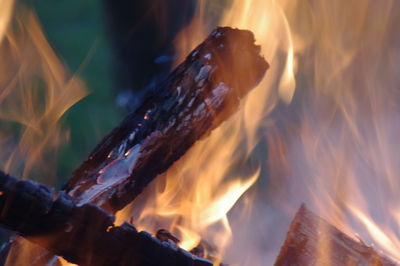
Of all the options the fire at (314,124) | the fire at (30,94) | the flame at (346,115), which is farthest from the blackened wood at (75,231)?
the flame at (346,115)

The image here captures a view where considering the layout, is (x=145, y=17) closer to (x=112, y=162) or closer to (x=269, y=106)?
(x=269, y=106)

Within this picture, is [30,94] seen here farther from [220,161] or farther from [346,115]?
[346,115]

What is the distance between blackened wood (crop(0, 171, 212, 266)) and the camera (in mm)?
1448

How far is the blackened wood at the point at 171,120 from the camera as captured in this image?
95.9 inches

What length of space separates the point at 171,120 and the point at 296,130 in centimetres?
192

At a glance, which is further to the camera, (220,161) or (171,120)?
(220,161)

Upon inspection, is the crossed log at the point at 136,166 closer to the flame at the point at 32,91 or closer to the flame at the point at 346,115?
the flame at the point at 32,91

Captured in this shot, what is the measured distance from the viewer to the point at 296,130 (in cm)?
415

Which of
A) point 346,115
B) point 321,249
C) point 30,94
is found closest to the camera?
point 321,249

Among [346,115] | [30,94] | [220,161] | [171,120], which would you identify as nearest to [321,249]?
[171,120]

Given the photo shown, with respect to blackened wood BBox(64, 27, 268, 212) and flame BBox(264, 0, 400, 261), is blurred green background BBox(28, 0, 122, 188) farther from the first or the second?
flame BBox(264, 0, 400, 261)

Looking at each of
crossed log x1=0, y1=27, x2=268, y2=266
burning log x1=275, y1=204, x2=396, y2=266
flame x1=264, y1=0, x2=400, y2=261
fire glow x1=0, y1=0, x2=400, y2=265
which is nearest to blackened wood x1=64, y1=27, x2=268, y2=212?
crossed log x1=0, y1=27, x2=268, y2=266

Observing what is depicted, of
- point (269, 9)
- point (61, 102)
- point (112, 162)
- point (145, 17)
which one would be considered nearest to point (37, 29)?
point (61, 102)

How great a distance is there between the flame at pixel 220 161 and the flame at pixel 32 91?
95 cm
